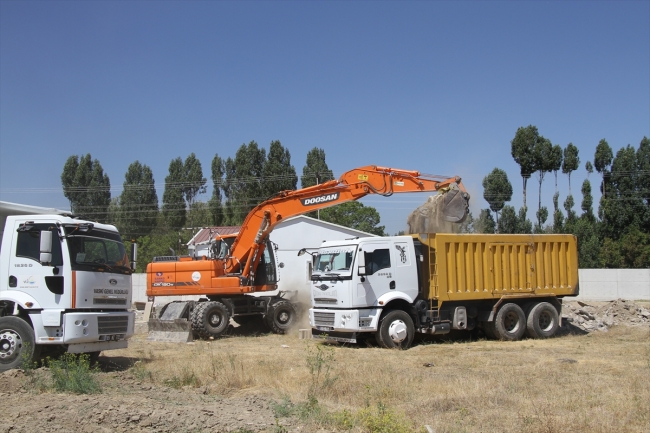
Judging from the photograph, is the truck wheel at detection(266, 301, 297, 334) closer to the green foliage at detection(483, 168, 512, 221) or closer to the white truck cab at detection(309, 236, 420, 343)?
the white truck cab at detection(309, 236, 420, 343)

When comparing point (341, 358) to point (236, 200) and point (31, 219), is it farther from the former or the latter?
point (236, 200)

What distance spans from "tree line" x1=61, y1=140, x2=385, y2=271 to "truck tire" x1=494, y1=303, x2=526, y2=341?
34831 mm

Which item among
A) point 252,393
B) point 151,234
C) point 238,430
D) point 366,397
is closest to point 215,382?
point 252,393

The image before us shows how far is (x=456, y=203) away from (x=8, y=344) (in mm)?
11108

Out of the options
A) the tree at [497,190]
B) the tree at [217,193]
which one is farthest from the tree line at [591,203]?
the tree at [217,193]

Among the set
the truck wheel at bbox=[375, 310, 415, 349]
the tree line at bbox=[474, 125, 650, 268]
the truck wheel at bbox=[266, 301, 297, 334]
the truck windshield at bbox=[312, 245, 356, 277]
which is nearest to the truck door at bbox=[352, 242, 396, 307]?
the truck windshield at bbox=[312, 245, 356, 277]

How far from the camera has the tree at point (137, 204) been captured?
2240 inches

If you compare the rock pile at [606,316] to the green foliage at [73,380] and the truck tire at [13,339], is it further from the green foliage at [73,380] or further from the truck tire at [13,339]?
the truck tire at [13,339]

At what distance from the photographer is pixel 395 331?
15.7 metres

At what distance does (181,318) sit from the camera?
1895cm

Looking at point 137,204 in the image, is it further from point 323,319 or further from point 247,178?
point 323,319

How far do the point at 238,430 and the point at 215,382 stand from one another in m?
3.33

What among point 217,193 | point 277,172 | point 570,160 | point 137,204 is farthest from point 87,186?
point 570,160

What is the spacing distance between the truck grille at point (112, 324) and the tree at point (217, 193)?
146 feet
